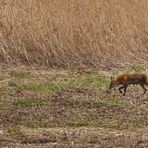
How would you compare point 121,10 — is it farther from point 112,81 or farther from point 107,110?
point 107,110

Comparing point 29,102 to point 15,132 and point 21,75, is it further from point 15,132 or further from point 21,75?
point 21,75

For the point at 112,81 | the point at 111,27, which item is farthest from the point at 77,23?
the point at 112,81

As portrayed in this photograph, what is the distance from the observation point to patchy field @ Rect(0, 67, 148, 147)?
734cm

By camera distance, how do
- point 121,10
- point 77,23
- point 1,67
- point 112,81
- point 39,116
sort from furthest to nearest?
point 121,10
point 77,23
point 1,67
point 112,81
point 39,116

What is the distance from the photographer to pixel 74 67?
1213 cm

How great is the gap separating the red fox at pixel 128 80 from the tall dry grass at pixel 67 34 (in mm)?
2020

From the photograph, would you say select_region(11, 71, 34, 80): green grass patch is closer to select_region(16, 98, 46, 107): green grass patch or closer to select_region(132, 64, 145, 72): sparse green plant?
select_region(16, 98, 46, 107): green grass patch

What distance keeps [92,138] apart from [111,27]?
6064 mm

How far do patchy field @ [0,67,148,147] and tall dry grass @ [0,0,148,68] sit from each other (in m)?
0.53

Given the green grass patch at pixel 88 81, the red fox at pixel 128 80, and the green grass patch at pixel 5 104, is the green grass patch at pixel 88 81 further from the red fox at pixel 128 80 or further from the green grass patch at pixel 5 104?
the green grass patch at pixel 5 104

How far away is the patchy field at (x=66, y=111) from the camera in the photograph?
24.1 ft

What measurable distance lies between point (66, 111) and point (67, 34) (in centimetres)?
392

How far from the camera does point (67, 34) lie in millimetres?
12469

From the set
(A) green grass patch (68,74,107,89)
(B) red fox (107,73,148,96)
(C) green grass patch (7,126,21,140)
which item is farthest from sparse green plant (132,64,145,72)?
(C) green grass patch (7,126,21,140)
